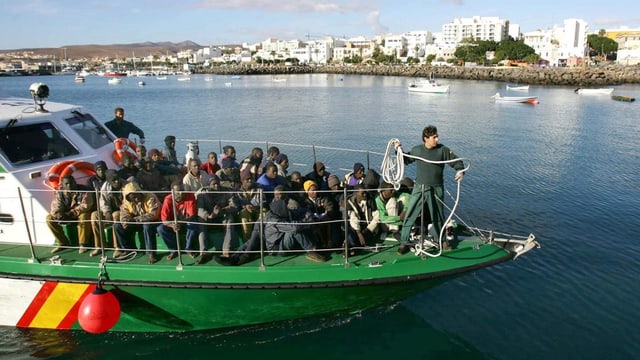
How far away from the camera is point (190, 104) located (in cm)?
4641

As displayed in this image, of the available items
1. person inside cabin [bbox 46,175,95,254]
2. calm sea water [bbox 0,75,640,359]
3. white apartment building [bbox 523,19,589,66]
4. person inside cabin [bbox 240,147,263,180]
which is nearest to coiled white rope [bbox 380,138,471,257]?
calm sea water [bbox 0,75,640,359]

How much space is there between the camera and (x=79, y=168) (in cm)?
685

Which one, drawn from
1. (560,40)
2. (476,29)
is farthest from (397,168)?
(476,29)

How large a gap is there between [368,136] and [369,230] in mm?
19818

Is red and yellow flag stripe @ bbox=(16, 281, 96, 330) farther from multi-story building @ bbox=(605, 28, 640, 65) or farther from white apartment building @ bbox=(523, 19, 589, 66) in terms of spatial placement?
white apartment building @ bbox=(523, 19, 589, 66)

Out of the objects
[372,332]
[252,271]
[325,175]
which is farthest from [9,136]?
[372,332]

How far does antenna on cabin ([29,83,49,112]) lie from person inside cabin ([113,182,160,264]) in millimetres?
2437

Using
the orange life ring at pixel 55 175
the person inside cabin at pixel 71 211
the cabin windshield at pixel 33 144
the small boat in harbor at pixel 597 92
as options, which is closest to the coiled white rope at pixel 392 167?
the person inside cabin at pixel 71 211

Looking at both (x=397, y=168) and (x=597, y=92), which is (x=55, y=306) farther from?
(x=597, y=92)

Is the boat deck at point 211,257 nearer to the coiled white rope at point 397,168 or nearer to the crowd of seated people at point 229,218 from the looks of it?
the crowd of seated people at point 229,218

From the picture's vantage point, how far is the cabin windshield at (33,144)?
6637mm

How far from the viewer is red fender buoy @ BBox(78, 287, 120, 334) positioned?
549cm

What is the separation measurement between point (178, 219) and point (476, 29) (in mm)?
189839

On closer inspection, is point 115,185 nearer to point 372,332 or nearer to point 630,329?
point 372,332
